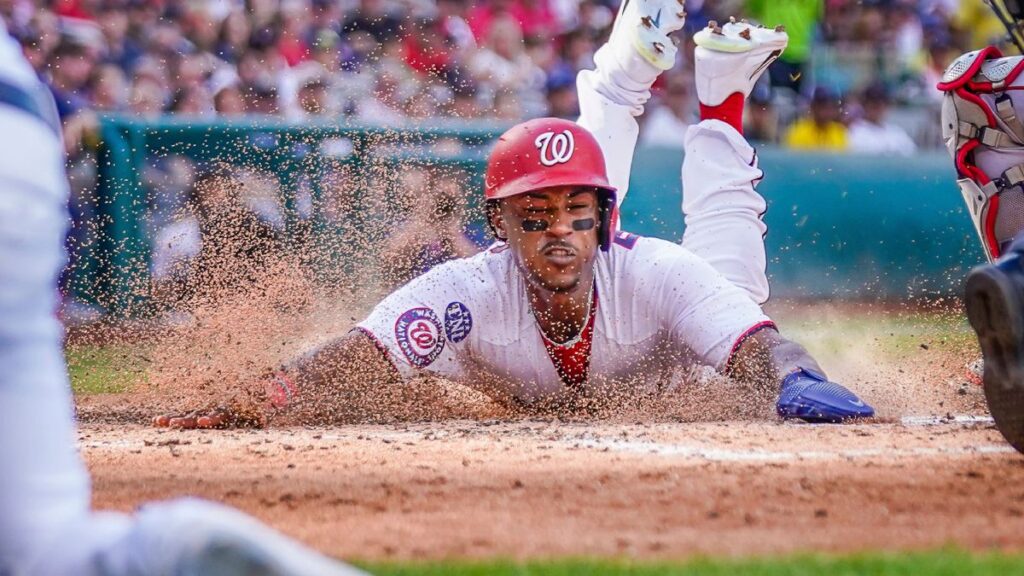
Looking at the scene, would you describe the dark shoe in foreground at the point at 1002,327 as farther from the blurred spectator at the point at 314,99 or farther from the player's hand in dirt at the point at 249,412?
the blurred spectator at the point at 314,99

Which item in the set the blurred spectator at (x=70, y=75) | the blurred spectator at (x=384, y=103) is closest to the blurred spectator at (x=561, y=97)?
the blurred spectator at (x=384, y=103)

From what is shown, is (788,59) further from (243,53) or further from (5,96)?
(5,96)

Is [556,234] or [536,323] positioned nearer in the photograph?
[556,234]

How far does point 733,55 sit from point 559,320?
2.13 m

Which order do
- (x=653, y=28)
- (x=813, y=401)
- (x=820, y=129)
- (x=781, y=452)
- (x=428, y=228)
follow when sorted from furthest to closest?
(x=820, y=129) < (x=428, y=228) < (x=653, y=28) < (x=813, y=401) < (x=781, y=452)

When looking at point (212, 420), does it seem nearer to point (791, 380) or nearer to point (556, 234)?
point (556, 234)


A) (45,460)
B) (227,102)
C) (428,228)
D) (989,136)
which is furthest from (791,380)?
(227,102)

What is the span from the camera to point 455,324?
21.1ft

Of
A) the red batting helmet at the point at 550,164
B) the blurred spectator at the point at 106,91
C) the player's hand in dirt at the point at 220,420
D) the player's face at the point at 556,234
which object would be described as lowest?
the player's hand in dirt at the point at 220,420

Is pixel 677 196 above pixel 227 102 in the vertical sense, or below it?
below

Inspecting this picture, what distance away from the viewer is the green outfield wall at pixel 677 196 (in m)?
10.6

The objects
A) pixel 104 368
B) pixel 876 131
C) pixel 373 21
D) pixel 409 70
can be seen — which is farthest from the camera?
pixel 876 131

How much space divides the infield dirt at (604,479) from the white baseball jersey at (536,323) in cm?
24

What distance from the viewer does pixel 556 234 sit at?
6.21 m
